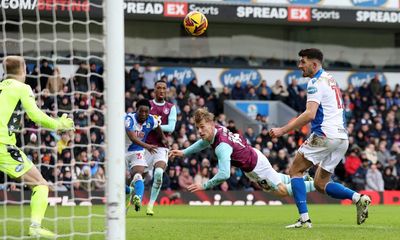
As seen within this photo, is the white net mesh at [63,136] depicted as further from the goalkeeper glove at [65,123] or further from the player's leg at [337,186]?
the player's leg at [337,186]

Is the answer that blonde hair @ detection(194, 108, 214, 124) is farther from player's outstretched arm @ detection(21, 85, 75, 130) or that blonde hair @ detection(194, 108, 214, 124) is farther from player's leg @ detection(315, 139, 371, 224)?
player's outstretched arm @ detection(21, 85, 75, 130)

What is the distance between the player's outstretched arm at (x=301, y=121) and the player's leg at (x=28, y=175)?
2.79 metres

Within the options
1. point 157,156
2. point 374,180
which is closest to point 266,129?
point 374,180

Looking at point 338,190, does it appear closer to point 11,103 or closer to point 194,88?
point 11,103

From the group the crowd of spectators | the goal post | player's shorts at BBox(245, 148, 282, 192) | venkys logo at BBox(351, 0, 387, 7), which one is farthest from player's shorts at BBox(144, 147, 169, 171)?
venkys logo at BBox(351, 0, 387, 7)

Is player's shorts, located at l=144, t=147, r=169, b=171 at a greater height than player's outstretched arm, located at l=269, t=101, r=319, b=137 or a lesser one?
lesser

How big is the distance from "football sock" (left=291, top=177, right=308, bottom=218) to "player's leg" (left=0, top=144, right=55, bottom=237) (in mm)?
3427

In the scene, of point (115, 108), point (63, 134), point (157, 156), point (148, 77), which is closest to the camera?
point (115, 108)

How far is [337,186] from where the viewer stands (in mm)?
11367

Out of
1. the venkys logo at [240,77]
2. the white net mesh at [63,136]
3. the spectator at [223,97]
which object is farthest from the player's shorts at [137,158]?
the venkys logo at [240,77]

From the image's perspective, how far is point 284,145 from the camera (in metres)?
25.7

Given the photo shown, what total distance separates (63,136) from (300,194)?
672cm

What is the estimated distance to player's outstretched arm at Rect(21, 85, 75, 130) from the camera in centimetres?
858

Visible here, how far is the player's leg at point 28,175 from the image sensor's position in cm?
913
